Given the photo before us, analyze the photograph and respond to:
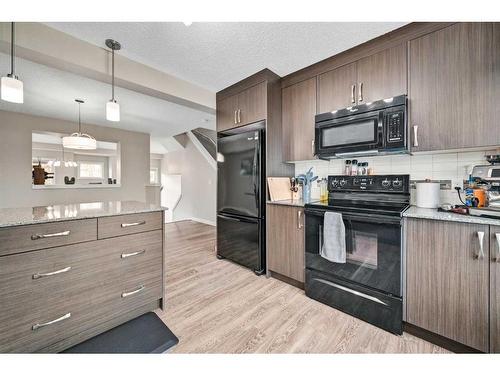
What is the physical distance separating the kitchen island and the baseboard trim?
1.95 metres

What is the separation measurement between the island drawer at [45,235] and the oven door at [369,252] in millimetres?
1773

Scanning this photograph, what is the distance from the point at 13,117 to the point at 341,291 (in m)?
5.88

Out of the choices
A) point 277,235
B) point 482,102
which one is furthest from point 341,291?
point 482,102

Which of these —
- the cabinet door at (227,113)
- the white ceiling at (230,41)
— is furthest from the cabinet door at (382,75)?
the cabinet door at (227,113)

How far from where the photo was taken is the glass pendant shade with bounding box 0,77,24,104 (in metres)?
1.36

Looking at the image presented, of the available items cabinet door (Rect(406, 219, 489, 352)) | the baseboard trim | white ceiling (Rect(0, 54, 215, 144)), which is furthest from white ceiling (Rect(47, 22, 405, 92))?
the baseboard trim

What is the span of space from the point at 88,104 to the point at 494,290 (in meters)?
5.08

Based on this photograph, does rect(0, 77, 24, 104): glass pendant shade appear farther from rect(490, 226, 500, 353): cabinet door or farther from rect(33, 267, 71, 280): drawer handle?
rect(490, 226, 500, 353): cabinet door

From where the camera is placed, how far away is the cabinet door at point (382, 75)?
1.72m

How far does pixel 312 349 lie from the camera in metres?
1.36

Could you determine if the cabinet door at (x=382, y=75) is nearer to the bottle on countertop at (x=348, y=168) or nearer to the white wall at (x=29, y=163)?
the bottle on countertop at (x=348, y=168)

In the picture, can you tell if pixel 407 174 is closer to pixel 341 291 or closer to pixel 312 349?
pixel 341 291

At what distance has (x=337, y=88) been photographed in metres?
2.07

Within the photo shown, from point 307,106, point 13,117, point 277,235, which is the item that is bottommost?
point 277,235
